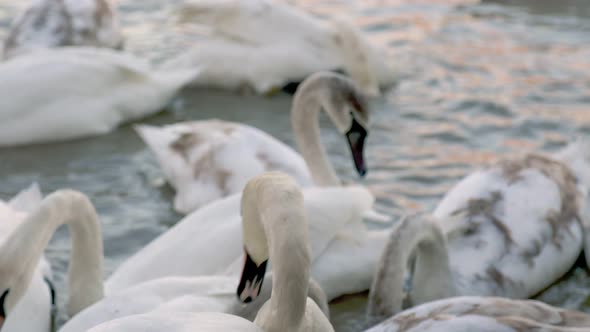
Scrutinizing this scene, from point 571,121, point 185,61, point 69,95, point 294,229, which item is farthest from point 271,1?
point 294,229

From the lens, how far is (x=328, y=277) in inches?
211

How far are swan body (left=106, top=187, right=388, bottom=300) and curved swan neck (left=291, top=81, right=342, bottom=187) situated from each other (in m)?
0.59

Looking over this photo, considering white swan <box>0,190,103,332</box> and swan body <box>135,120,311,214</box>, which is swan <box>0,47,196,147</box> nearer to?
swan body <box>135,120,311,214</box>

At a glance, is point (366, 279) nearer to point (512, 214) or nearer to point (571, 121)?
point (512, 214)

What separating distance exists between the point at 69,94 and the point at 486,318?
14.1 ft

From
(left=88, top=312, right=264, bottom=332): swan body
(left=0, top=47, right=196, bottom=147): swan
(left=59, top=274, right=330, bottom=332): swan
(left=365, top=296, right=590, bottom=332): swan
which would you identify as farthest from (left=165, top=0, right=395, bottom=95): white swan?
(left=88, top=312, right=264, bottom=332): swan body

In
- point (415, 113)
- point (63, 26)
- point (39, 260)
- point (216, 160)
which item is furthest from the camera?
point (63, 26)

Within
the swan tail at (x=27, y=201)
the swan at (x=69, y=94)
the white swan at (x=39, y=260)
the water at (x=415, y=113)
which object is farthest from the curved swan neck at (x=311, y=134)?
the swan at (x=69, y=94)

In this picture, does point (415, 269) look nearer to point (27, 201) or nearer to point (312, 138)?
point (312, 138)

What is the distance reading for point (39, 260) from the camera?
479 cm

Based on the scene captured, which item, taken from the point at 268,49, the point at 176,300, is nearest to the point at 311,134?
the point at 176,300

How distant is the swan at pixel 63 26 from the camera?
871 cm

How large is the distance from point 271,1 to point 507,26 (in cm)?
244

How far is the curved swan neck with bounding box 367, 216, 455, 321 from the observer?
488 cm
